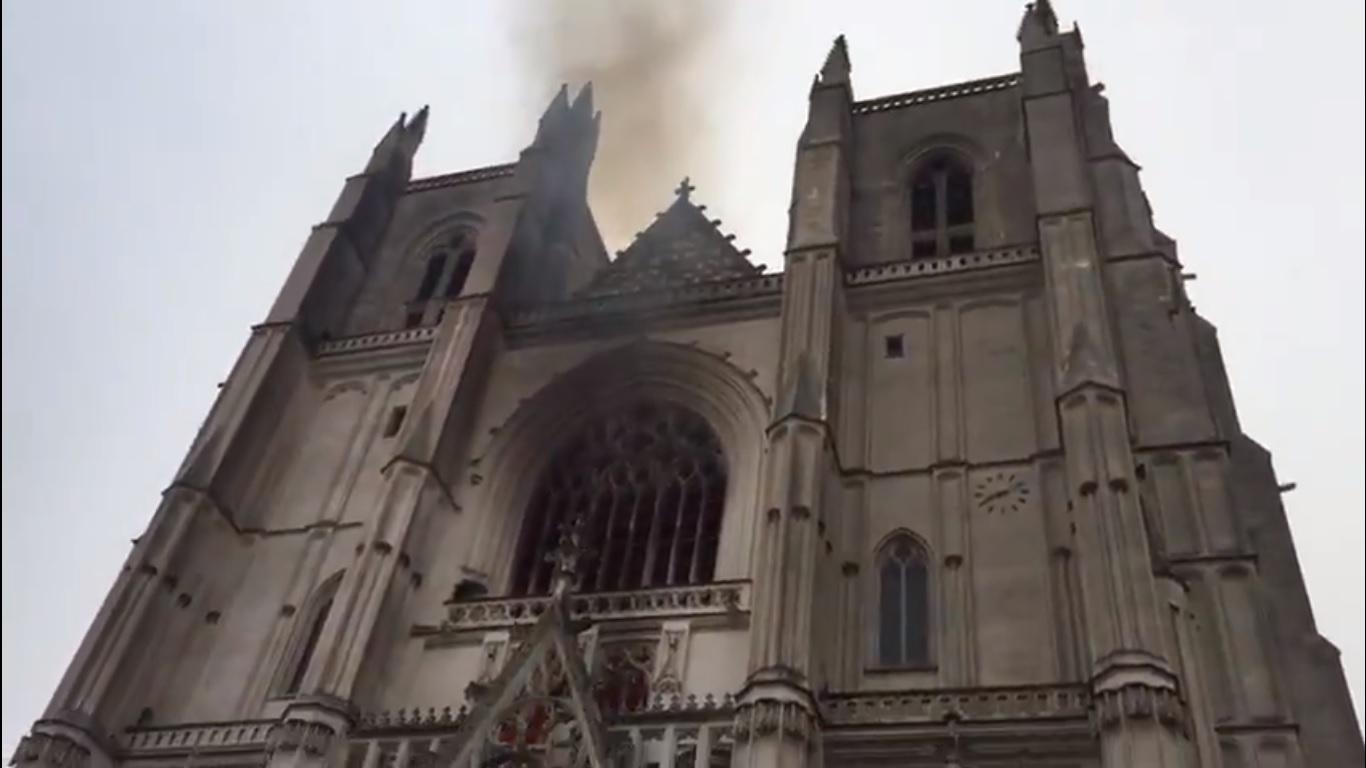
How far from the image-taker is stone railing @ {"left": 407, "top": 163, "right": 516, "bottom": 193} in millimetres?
27562

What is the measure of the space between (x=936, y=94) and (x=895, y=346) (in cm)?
768

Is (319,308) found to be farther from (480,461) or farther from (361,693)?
(361,693)

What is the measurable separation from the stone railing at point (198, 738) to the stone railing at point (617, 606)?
253 centimetres

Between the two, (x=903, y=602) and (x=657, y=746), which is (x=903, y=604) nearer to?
(x=903, y=602)

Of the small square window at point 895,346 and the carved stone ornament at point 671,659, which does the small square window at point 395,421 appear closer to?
the carved stone ornament at point 671,659

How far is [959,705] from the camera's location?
536 inches

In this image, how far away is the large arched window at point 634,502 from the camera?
60.0 ft

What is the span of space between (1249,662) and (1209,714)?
0.89 metres

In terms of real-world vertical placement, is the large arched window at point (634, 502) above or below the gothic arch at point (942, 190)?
below

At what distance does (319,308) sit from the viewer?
24031 millimetres

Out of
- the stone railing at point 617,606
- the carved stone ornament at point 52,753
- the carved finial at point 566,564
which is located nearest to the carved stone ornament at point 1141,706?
the stone railing at point 617,606

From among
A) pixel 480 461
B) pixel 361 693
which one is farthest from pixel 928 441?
pixel 361 693

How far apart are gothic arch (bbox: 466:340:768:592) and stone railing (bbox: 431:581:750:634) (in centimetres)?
107

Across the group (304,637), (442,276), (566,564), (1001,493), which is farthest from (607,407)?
(1001,493)
